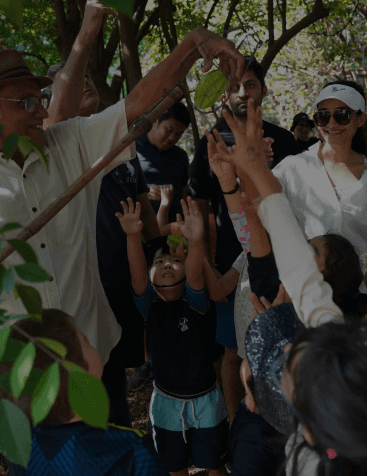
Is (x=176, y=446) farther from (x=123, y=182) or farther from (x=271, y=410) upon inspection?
(x=123, y=182)

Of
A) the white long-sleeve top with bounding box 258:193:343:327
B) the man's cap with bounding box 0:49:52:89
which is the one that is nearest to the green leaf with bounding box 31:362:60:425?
the white long-sleeve top with bounding box 258:193:343:327

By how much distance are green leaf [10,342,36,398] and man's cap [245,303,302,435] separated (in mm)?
831

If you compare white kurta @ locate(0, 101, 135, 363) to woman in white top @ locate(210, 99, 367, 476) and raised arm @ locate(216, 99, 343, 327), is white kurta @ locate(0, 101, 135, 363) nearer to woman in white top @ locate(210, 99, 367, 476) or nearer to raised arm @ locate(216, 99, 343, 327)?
raised arm @ locate(216, 99, 343, 327)

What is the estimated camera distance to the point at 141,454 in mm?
1418

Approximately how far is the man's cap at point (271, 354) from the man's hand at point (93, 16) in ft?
4.43

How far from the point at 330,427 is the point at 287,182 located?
6.14 ft

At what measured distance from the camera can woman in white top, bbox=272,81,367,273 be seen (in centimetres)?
256

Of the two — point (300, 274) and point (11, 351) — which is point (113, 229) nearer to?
point (300, 274)

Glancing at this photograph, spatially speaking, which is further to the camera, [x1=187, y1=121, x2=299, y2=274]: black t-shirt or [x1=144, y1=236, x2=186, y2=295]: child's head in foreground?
[x1=187, y1=121, x2=299, y2=274]: black t-shirt

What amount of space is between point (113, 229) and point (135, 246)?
237 mm

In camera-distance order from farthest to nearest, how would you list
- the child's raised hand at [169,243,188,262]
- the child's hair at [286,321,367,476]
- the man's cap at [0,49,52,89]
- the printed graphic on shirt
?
1. the child's raised hand at [169,243,188,262]
2. the printed graphic on shirt
3. the man's cap at [0,49,52,89]
4. the child's hair at [286,321,367,476]

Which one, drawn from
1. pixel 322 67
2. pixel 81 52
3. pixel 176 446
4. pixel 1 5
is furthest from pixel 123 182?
pixel 322 67

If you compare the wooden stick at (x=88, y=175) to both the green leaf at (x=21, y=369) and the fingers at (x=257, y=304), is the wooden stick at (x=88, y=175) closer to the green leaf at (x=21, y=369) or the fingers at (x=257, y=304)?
the green leaf at (x=21, y=369)

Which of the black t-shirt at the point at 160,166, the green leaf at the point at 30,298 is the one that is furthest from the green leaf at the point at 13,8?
the black t-shirt at the point at 160,166
